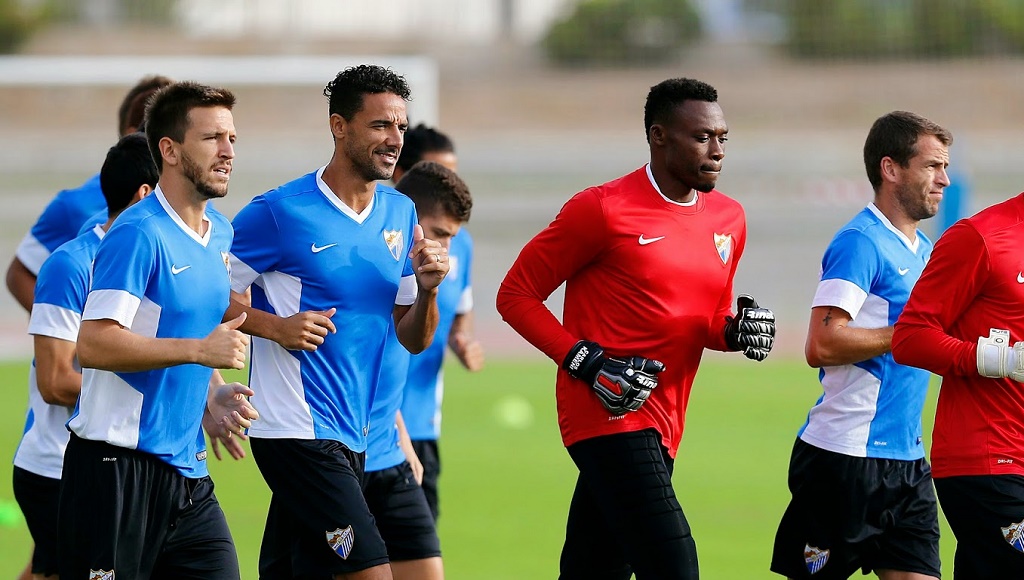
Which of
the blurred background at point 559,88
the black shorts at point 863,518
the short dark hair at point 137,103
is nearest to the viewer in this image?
the black shorts at point 863,518

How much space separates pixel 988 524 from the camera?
196 inches

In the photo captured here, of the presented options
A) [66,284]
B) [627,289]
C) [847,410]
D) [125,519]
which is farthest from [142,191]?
[847,410]

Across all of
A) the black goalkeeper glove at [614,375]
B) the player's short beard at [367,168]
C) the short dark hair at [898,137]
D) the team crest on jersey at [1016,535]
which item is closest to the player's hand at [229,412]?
the player's short beard at [367,168]

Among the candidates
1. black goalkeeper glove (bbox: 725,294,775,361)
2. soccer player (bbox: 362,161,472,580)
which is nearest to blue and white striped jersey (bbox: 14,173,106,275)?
soccer player (bbox: 362,161,472,580)

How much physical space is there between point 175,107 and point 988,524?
3238 millimetres

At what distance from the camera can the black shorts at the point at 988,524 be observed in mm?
4953

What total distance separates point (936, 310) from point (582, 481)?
150 centimetres

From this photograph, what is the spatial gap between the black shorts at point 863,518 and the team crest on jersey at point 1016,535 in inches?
40.9

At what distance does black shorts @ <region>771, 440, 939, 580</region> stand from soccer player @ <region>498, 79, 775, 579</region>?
0.87 metres

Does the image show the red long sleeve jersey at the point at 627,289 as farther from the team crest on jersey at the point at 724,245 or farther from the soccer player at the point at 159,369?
the soccer player at the point at 159,369

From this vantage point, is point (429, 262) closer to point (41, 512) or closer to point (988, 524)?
point (41, 512)

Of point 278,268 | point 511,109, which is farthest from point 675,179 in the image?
point 511,109

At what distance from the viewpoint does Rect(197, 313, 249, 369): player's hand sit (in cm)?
457

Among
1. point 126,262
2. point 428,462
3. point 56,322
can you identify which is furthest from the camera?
point 428,462
